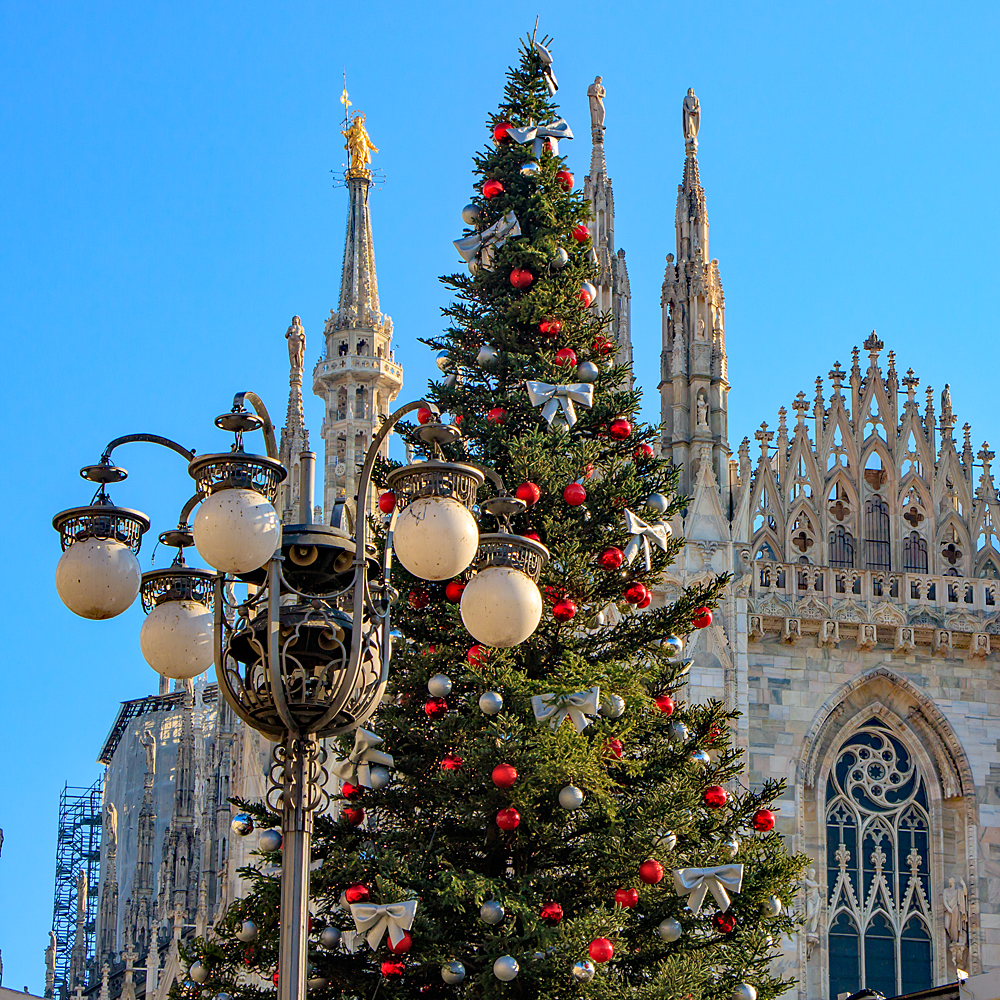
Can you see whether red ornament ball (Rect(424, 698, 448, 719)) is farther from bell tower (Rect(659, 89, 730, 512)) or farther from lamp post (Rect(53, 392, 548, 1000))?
bell tower (Rect(659, 89, 730, 512))

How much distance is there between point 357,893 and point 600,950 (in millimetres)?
1529

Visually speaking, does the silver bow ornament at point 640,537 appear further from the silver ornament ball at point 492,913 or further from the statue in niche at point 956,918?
the statue in niche at point 956,918

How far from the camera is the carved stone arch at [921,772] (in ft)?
73.3

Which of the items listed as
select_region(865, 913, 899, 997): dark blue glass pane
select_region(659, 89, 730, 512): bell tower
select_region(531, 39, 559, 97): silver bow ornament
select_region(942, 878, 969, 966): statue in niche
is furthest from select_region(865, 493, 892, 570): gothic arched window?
select_region(531, 39, 559, 97): silver bow ornament

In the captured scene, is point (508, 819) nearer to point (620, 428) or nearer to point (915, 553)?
point (620, 428)

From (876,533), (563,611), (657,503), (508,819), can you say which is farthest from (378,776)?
(876,533)

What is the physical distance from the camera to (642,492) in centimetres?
1170

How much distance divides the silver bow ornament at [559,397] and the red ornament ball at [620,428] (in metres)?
0.51

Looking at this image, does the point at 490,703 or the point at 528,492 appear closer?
the point at 490,703

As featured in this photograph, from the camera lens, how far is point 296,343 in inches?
1171

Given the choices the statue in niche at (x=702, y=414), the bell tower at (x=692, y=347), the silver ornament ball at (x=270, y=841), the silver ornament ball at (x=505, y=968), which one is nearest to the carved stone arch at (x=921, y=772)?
the bell tower at (x=692, y=347)

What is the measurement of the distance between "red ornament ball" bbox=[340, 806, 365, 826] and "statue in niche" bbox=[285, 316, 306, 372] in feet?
63.5

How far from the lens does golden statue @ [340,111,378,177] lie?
32.5m

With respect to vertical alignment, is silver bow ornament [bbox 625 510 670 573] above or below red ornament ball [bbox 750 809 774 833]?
above
